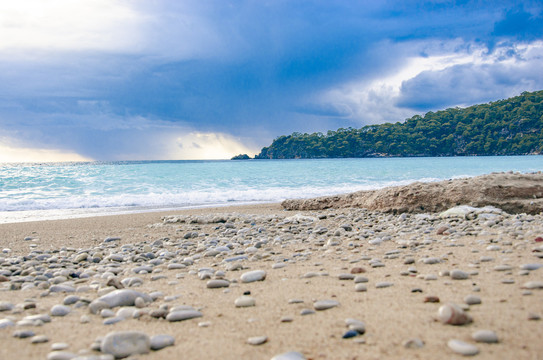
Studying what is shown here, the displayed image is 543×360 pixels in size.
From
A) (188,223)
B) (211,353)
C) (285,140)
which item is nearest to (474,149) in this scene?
(285,140)

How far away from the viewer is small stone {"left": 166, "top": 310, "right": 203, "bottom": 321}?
2.36 metres

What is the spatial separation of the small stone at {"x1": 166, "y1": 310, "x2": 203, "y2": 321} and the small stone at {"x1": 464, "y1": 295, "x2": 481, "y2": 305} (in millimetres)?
1533

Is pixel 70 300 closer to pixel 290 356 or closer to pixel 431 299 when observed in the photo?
pixel 290 356

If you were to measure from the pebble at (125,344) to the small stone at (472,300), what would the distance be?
68.3 inches

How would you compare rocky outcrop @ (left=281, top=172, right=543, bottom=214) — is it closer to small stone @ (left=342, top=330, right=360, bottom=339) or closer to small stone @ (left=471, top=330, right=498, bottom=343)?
small stone @ (left=471, top=330, right=498, bottom=343)

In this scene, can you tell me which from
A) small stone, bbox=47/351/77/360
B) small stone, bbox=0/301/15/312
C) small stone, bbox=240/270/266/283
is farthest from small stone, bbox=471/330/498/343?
small stone, bbox=0/301/15/312

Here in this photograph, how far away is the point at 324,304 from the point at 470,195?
18.5 feet

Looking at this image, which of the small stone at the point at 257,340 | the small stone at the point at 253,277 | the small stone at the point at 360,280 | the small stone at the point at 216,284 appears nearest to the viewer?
the small stone at the point at 257,340

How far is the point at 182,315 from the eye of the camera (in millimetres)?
2379

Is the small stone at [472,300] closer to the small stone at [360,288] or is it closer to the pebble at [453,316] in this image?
the pebble at [453,316]

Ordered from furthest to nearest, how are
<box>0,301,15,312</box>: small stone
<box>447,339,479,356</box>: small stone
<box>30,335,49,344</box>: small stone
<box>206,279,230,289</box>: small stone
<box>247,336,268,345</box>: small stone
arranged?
<box>206,279,230,289</box>: small stone → <box>0,301,15,312</box>: small stone → <box>30,335,49,344</box>: small stone → <box>247,336,268,345</box>: small stone → <box>447,339,479,356</box>: small stone

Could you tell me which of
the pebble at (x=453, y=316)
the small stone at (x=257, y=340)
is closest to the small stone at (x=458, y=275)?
the pebble at (x=453, y=316)

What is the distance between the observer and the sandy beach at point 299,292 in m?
1.91

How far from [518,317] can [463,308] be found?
261 millimetres
